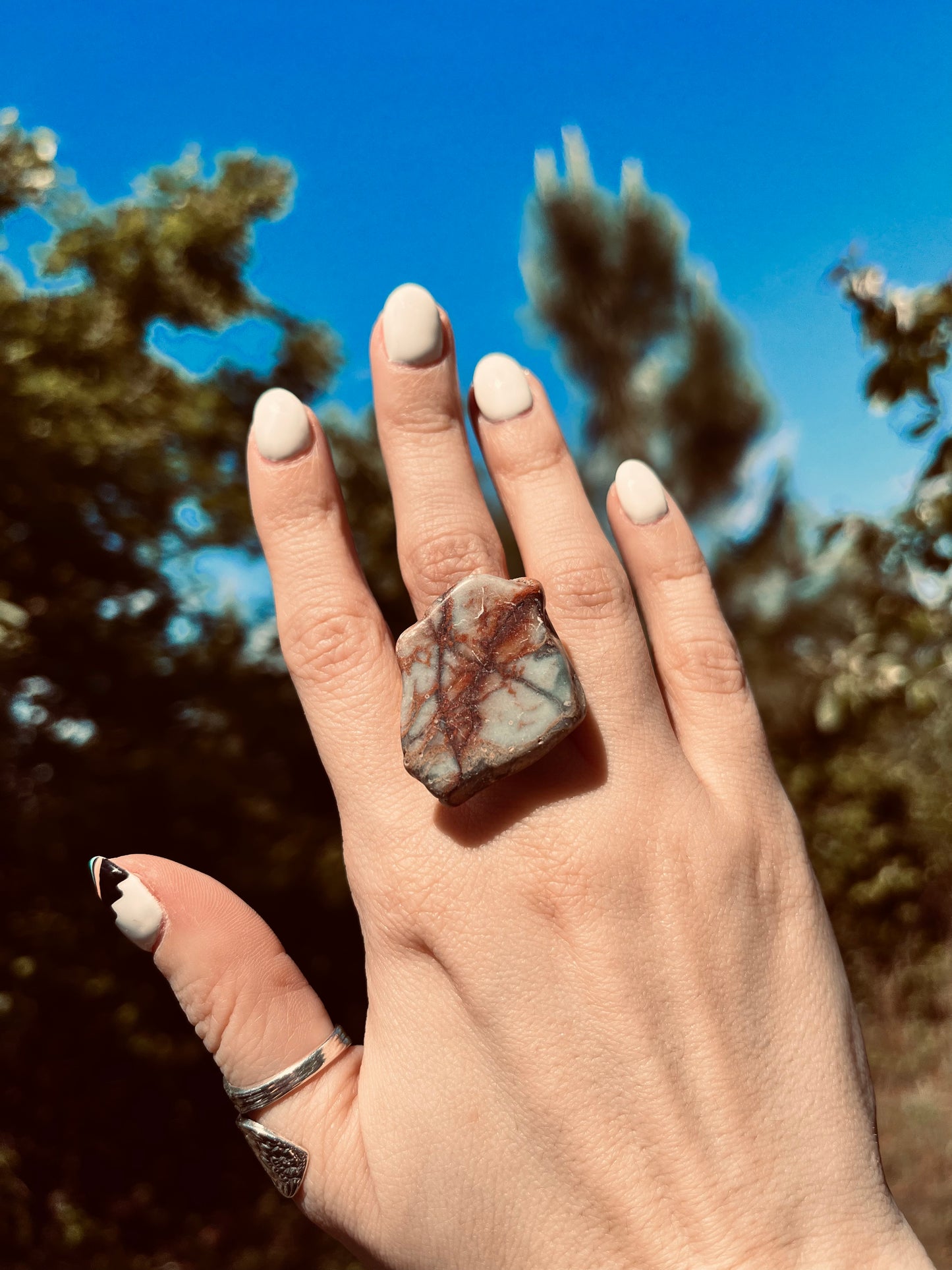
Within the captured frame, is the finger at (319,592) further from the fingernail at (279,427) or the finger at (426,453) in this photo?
the finger at (426,453)

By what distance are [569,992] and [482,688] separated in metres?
0.59

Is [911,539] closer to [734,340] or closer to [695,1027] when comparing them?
[695,1027]

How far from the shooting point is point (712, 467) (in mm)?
10188

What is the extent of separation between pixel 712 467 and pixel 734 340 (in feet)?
5.28

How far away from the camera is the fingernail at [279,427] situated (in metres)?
2.02

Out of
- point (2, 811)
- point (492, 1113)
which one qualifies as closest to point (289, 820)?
point (2, 811)

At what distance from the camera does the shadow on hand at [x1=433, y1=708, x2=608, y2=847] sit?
1689 mm

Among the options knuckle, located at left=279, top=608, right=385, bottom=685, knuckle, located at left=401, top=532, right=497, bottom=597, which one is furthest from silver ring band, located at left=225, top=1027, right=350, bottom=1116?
knuckle, located at left=401, top=532, right=497, bottom=597

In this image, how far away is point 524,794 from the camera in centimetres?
171

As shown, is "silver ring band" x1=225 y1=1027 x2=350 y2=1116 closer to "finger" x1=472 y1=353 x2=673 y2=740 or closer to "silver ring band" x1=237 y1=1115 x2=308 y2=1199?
"silver ring band" x1=237 y1=1115 x2=308 y2=1199

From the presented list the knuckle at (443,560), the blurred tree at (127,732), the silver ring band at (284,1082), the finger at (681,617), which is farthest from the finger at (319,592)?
the blurred tree at (127,732)

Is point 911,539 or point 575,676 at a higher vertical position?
point 911,539

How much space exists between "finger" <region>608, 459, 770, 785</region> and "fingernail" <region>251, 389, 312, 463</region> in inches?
31.0

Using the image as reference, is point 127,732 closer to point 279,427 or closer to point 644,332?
point 279,427
